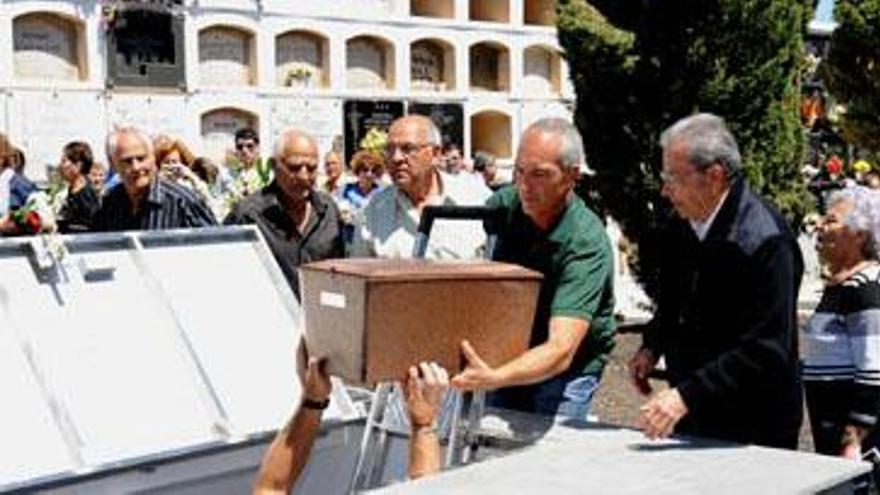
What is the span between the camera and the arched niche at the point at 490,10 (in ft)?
83.5

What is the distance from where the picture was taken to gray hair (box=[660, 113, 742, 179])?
2.92 m

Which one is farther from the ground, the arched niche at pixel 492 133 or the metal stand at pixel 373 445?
the arched niche at pixel 492 133

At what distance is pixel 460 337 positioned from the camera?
2.62 metres

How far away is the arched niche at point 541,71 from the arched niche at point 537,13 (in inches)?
28.2

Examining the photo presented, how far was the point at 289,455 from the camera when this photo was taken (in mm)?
2807

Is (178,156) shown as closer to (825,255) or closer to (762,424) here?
(825,255)

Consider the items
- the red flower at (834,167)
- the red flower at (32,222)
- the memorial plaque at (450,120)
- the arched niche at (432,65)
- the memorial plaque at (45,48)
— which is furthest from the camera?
the arched niche at (432,65)

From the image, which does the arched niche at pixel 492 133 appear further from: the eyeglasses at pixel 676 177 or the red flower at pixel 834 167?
the eyeglasses at pixel 676 177

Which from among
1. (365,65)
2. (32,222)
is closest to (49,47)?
(365,65)

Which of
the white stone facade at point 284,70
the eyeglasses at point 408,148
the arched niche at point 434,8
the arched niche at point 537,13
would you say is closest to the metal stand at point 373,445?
the eyeglasses at point 408,148

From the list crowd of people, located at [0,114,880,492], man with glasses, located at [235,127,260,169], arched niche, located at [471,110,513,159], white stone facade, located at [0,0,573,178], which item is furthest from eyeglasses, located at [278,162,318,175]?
arched niche, located at [471,110,513,159]

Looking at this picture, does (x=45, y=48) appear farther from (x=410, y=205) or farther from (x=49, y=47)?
(x=410, y=205)

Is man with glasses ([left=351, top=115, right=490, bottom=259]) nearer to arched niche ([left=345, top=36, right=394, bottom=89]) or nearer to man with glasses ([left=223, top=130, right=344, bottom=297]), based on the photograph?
man with glasses ([left=223, top=130, right=344, bottom=297])

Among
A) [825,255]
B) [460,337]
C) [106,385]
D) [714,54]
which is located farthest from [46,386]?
[714,54]
